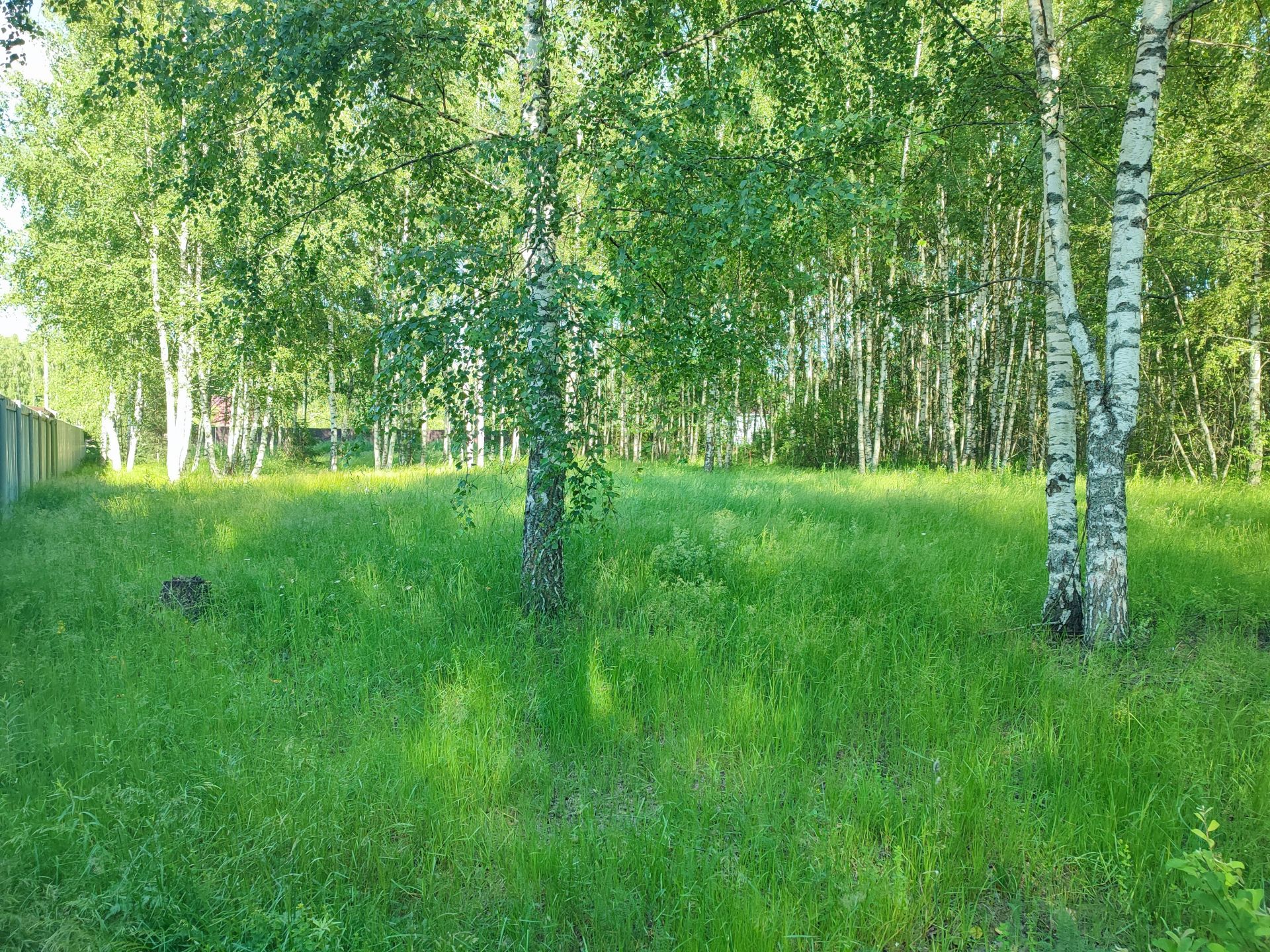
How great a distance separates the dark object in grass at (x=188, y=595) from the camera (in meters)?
5.51

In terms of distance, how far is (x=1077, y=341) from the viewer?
4.91 meters

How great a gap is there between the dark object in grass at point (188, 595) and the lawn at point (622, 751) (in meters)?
0.13

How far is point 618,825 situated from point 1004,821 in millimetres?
1673

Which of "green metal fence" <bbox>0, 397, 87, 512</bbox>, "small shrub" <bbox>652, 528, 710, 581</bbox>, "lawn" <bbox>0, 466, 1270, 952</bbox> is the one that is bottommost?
"lawn" <bbox>0, 466, 1270, 952</bbox>

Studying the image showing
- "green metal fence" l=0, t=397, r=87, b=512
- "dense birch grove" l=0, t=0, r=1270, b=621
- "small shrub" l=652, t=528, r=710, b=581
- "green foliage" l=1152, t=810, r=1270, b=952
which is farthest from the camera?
"green metal fence" l=0, t=397, r=87, b=512

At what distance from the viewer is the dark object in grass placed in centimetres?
551

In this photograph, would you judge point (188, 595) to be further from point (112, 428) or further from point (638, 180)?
point (112, 428)

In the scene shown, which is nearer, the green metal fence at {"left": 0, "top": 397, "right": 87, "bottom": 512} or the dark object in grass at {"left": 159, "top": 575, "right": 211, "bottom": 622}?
the dark object in grass at {"left": 159, "top": 575, "right": 211, "bottom": 622}

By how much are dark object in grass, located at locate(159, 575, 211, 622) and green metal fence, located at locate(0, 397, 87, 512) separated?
7742mm

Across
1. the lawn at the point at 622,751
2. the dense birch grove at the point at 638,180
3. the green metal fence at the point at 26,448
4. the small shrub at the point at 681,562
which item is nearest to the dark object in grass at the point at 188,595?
the lawn at the point at 622,751

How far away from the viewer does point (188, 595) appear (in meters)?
5.64

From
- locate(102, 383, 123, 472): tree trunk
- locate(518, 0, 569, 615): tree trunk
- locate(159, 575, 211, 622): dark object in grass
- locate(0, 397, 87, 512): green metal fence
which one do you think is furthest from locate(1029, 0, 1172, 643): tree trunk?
locate(102, 383, 123, 472): tree trunk

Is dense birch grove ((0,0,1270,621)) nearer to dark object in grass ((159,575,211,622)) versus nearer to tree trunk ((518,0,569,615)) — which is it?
tree trunk ((518,0,569,615))

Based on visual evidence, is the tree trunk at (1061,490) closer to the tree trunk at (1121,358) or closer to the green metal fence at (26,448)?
the tree trunk at (1121,358)
